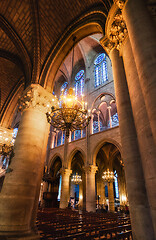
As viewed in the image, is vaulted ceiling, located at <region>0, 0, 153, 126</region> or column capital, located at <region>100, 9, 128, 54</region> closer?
column capital, located at <region>100, 9, 128, 54</region>

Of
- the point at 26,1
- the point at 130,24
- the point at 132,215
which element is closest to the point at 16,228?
the point at 132,215

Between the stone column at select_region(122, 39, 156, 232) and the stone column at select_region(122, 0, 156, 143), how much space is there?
42 centimetres

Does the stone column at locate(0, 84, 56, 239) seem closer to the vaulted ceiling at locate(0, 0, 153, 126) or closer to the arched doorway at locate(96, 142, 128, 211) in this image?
the vaulted ceiling at locate(0, 0, 153, 126)

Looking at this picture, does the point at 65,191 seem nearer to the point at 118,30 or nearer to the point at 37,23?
the point at 37,23

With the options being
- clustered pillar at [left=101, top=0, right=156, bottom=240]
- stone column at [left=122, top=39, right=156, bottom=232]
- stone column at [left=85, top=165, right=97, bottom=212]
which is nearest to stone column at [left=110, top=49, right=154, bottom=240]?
clustered pillar at [left=101, top=0, right=156, bottom=240]

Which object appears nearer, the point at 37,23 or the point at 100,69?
the point at 37,23

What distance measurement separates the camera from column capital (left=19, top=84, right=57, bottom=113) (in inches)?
235

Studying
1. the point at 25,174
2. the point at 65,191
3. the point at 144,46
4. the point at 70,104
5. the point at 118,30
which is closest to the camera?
the point at 144,46

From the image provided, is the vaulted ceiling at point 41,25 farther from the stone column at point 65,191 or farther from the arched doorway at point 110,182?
the stone column at point 65,191

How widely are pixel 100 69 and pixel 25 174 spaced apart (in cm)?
1521

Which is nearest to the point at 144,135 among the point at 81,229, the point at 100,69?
the point at 81,229

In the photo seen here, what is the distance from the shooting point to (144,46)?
2424 millimetres

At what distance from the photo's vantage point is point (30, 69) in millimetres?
7480

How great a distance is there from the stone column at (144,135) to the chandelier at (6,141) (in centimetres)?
869
